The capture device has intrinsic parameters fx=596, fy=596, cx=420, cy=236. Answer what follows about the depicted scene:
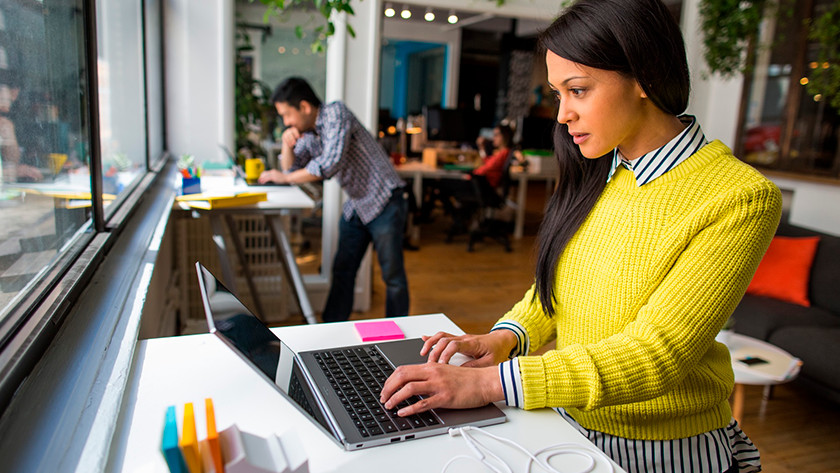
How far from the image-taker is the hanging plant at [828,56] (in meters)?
3.50

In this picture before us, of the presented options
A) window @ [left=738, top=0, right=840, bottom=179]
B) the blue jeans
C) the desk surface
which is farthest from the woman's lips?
window @ [left=738, top=0, right=840, bottom=179]

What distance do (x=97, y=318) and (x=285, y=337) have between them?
13.2 inches

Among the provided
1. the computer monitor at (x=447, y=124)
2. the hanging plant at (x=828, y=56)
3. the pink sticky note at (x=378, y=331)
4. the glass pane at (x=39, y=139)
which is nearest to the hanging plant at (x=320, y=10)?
the glass pane at (x=39, y=139)

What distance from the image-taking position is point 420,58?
11039mm

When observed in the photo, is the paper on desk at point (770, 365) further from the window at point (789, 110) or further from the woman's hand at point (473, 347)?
the window at point (789, 110)

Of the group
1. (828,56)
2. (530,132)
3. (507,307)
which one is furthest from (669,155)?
(530,132)

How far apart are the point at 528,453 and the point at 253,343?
0.40m

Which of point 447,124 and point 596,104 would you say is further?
point 447,124

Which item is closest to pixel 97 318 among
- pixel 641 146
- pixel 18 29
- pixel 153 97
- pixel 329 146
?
pixel 18 29

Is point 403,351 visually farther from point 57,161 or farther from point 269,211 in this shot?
point 269,211

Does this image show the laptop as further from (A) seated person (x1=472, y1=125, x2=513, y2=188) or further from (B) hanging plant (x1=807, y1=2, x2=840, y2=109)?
(A) seated person (x1=472, y1=125, x2=513, y2=188)

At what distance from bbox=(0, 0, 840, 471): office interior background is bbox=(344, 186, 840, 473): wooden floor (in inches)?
25.2

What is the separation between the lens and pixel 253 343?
81 cm

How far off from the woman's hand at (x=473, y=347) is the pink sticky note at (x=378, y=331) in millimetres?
100
